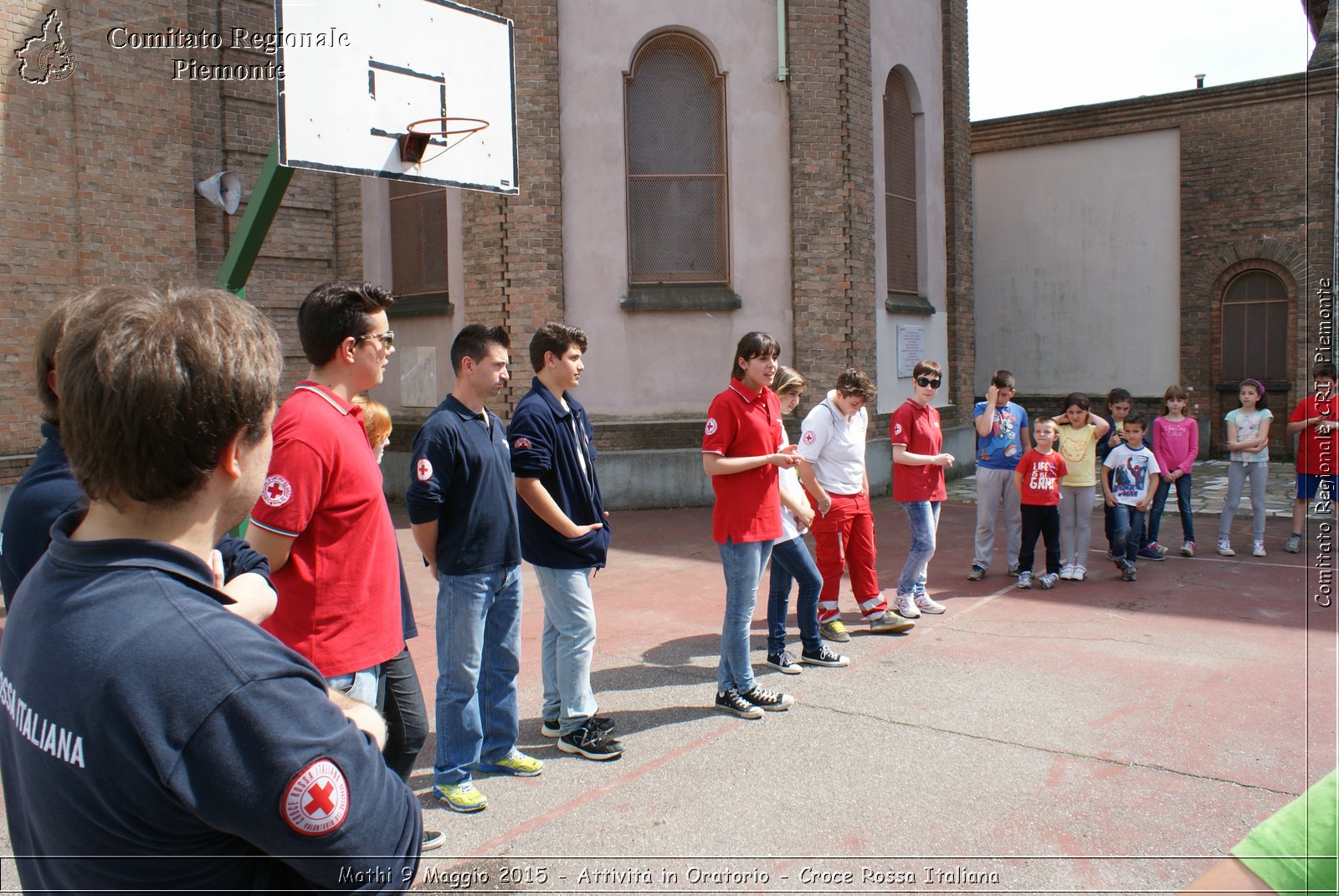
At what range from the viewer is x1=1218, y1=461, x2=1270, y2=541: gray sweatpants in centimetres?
927

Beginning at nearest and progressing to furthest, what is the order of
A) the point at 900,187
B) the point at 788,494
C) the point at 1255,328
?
the point at 788,494
the point at 900,187
the point at 1255,328

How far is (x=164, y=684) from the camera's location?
1171 millimetres

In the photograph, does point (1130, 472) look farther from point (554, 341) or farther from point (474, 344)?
point (474, 344)

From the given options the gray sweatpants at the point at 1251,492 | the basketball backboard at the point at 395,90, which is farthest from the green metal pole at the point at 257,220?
the gray sweatpants at the point at 1251,492

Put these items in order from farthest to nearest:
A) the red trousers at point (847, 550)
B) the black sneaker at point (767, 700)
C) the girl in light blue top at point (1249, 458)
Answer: the girl in light blue top at point (1249, 458) < the red trousers at point (847, 550) < the black sneaker at point (767, 700)

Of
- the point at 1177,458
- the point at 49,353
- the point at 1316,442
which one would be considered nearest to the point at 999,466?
the point at 1177,458

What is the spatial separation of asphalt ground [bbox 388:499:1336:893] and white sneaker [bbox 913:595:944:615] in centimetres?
13

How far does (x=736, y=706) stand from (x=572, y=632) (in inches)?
43.8

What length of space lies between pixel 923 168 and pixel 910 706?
457 inches

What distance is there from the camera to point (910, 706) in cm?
520

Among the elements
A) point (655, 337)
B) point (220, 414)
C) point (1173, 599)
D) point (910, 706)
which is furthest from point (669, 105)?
point (220, 414)

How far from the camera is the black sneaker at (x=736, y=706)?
508 centimetres

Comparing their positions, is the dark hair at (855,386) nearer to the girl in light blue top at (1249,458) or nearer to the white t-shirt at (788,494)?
the white t-shirt at (788,494)

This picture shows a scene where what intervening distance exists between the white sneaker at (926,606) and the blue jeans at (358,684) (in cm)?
499
